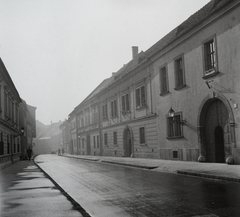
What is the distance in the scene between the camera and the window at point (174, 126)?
20719 mm

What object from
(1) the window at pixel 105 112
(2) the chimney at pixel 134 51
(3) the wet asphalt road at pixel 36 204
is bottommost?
(3) the wet asphalt road at pixel 36 204

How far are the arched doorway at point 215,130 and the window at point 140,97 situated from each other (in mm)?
8376

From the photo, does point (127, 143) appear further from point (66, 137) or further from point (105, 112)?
point (66, 137)

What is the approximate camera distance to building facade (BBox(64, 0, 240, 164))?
1584cm

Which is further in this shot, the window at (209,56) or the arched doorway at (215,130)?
the window at (209,56)

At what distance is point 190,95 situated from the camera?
63.3 ft

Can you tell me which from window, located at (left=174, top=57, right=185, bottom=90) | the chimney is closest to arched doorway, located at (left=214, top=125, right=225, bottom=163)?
window, located at (left=174, top=57, right=185, bottom=90)

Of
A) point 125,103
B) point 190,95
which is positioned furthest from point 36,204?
point 125,103

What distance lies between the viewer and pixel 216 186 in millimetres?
9414

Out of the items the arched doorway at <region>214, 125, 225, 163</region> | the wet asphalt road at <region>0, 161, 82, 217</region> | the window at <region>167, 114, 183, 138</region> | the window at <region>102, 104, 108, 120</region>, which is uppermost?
the window at <region>102, 104, 108, 120</region>

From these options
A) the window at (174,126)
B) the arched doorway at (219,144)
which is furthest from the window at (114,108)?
the arched doorway at (219,144)

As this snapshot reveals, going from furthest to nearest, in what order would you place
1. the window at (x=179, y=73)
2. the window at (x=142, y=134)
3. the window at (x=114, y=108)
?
the window at (x=114, y=108) → the window at (x=142, y=134) → the window at (x=179, y=73)

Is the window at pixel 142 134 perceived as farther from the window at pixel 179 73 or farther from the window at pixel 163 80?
the window at pixel 179 73

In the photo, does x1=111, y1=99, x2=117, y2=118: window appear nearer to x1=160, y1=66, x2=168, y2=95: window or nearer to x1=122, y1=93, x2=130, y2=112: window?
x1=122, y1=93, x2=130, y2=112: window
